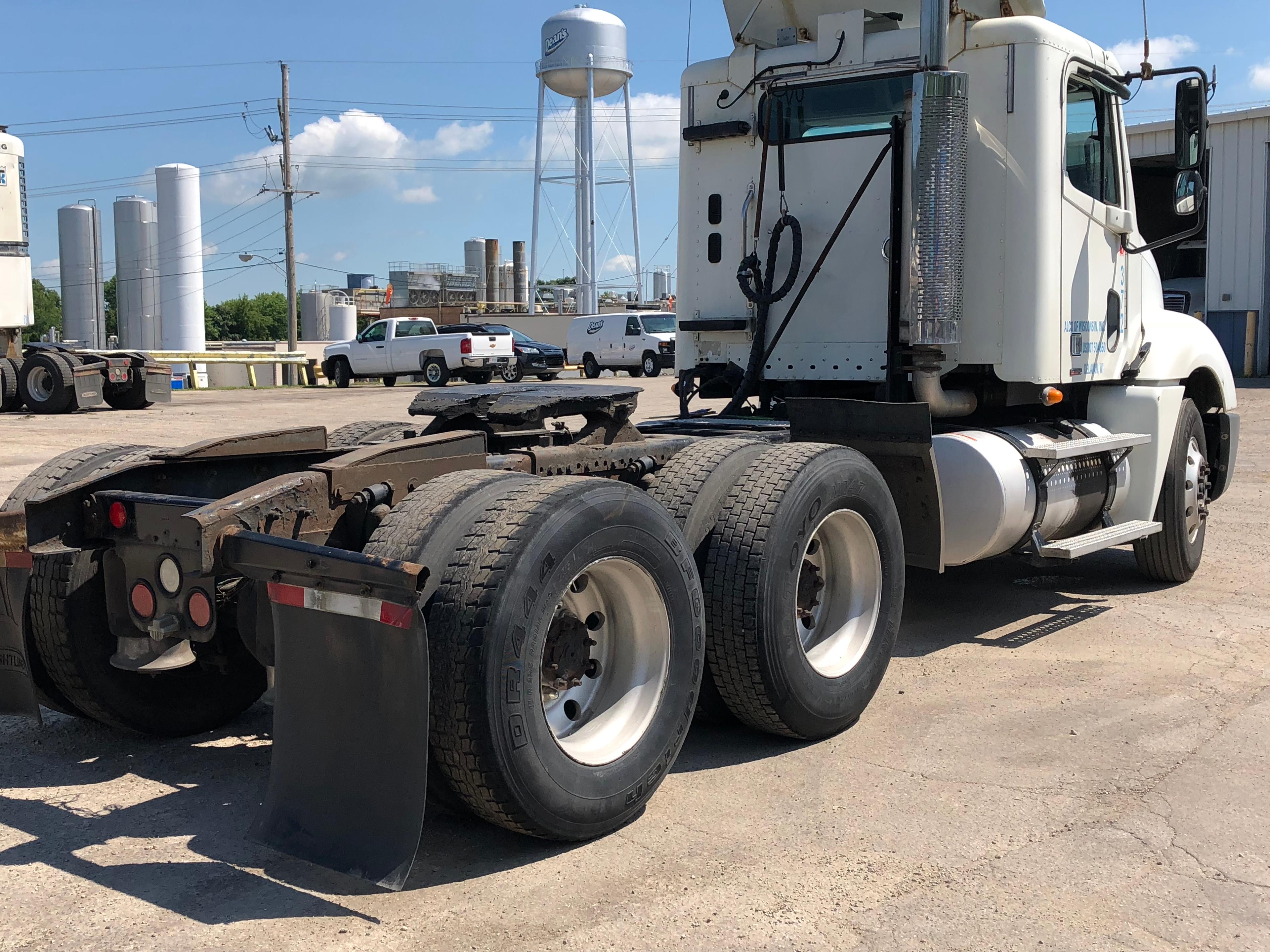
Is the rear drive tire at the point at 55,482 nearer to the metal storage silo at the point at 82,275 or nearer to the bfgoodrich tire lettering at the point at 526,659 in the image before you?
the bfgoodrich tire lettering at the point at 526,659

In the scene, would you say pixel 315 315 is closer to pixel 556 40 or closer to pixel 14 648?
pixel 556 40

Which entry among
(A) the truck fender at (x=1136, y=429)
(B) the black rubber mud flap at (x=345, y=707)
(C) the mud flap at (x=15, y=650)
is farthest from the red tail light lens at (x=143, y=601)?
(A) the truck fender at (x=1136, y=429)

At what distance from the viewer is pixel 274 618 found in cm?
337

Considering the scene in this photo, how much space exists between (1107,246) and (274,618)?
536 centimetres

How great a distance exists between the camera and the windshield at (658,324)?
3678cm

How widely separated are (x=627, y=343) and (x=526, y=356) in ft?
11.5

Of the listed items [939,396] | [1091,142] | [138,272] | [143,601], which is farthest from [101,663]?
[138,272]

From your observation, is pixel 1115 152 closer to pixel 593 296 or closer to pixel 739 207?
pixel 739 207

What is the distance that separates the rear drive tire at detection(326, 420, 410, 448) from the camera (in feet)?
18.7

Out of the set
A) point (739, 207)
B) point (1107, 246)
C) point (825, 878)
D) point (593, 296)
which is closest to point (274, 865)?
point (825, 878)

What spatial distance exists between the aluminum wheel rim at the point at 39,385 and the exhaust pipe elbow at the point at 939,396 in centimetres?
1881

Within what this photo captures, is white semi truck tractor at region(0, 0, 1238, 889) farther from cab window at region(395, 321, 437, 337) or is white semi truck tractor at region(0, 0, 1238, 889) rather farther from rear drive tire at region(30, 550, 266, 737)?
cab window at region(395, 321, 437, 337)

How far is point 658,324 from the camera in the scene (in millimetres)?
36906

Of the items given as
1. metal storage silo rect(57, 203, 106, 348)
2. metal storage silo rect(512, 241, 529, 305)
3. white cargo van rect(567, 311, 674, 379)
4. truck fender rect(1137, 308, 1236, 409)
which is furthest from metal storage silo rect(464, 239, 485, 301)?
truck fender rect(1137, 308, 1236, 409)
